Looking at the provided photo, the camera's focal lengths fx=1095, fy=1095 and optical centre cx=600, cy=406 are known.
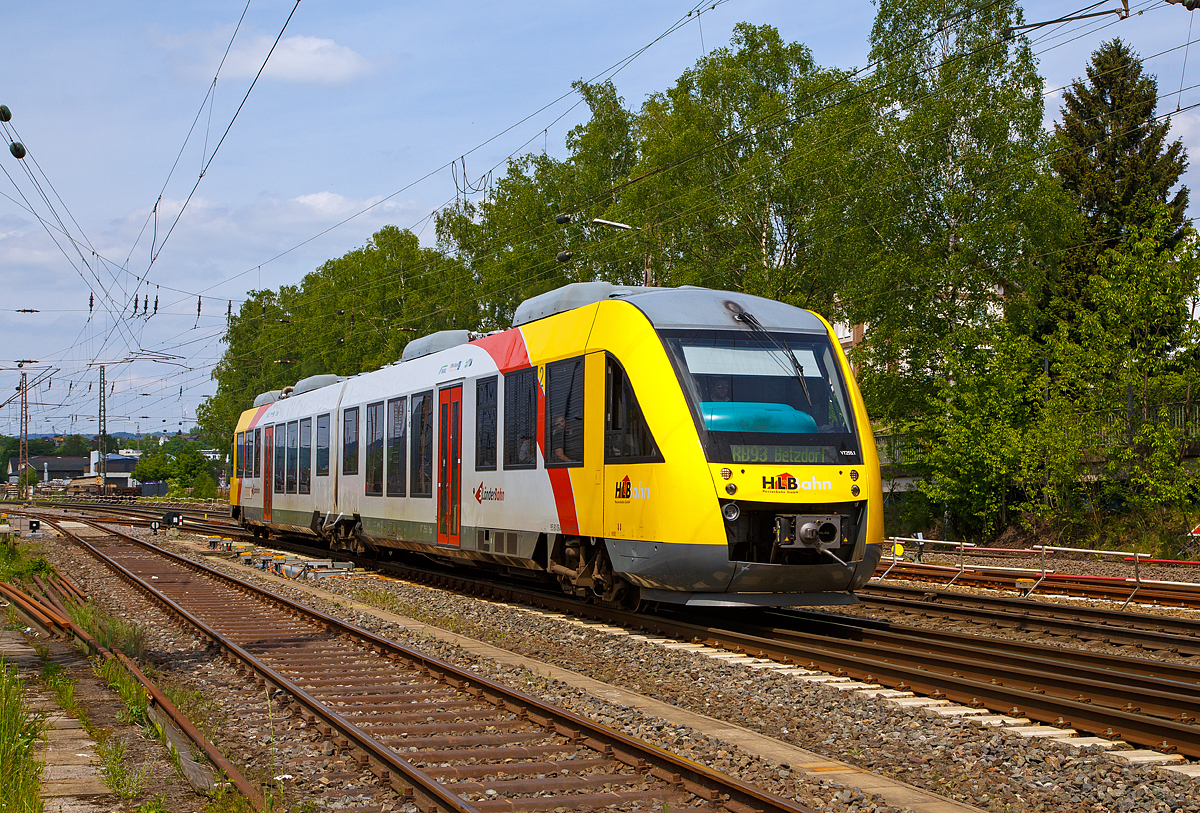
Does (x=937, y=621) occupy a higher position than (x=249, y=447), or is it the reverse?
(x=249, y=447)

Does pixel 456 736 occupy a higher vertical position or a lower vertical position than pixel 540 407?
lower

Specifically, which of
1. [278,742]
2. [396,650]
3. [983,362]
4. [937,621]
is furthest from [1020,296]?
[278,742]

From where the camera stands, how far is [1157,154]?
3769 centimetres

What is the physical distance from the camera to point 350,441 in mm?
21000

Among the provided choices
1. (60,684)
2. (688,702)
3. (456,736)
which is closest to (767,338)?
(688,702)

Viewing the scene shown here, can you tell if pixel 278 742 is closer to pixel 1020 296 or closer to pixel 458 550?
pixel 458 550

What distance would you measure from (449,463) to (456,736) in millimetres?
9132

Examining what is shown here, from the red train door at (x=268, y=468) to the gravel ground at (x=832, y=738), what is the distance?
1679 centimetres

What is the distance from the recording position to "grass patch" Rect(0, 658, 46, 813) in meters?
5.08

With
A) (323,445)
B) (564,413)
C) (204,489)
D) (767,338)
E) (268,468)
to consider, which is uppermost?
(767,338)

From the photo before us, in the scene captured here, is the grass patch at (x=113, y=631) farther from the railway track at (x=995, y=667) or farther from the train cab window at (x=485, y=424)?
the railway track at (x=995, y=667)

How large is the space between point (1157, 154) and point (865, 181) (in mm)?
13408

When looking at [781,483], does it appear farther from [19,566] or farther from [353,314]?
[353,314]

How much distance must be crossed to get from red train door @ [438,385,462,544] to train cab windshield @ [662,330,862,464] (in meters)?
5.51
